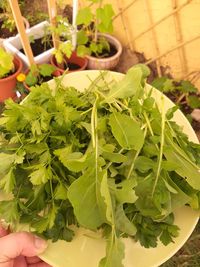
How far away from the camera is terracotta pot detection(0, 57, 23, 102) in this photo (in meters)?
1.07

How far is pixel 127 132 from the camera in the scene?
1.61 ft

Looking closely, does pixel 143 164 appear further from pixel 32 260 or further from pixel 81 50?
pixel 81 50

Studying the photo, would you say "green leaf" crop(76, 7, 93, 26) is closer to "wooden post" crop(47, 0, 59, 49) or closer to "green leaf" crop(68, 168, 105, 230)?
"wooden post" crop(47, 0, 59, 49)

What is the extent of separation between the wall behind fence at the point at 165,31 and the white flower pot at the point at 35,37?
9.9 inches

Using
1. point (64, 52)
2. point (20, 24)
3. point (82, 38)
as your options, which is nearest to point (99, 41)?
point (82, 38)

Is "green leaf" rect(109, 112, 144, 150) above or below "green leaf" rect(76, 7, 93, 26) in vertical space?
above

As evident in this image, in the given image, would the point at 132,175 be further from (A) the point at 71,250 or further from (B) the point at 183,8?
(B) the point at 183,8

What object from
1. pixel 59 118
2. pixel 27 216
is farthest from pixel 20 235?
pixel 59 118

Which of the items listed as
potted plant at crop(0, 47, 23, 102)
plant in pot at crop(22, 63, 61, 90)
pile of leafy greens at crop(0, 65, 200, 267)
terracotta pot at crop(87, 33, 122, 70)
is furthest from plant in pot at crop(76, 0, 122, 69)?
pile of leafy greens at crop(0, 65, 200, 267)

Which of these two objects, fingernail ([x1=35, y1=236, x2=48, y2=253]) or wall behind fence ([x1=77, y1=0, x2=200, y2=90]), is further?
wall behind fence ([x1=77, y1=0, x2=200, y2=90])

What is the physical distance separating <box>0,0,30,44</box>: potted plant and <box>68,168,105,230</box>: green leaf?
2.83 ft

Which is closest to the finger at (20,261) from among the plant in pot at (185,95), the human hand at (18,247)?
the human hand at (18,247)

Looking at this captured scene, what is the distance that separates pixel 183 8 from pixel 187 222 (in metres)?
0.68

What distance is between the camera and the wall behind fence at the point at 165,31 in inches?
39.7
